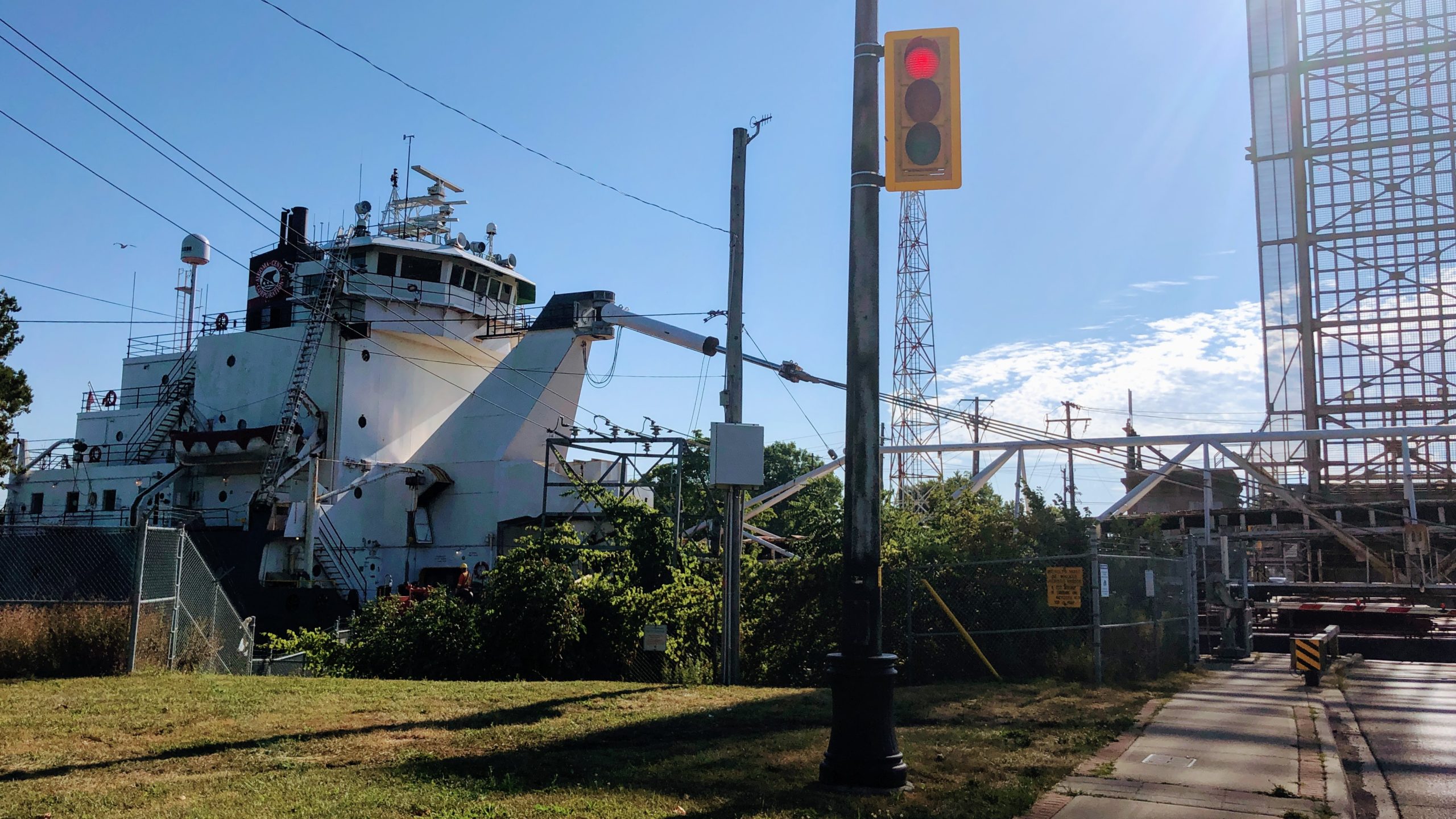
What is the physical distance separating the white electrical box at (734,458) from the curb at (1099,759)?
5.44 meters

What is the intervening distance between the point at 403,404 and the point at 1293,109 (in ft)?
101

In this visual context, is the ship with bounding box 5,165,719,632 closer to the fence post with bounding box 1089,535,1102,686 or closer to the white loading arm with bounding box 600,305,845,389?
the white loading arm with bounding box 600,305,845,389

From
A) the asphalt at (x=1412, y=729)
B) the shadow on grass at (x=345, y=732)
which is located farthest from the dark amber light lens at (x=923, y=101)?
→ the shadow on grass at (x=345, y=732)

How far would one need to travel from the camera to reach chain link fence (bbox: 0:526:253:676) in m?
12.5

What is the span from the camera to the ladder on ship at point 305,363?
3175 centimetres

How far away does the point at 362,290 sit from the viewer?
33.9 m

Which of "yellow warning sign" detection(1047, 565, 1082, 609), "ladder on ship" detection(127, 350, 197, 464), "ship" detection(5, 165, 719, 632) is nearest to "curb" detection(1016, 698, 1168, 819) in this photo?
"yellow warning sign" detection(1047, 565, 1082, 609)

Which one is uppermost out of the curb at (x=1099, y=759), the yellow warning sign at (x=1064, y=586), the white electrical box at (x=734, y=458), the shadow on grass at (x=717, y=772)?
the white electrical box at (x=734, y=458)

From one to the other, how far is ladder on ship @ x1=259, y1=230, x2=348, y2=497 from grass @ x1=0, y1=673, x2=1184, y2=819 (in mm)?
20462

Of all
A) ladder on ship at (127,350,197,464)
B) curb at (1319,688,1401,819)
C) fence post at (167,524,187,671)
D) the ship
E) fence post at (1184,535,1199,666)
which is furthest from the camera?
ladder on ship at (127,350,197,464)

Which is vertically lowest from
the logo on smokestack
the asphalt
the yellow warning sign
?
the asphalt

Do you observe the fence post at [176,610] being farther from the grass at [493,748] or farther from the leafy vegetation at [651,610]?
the leafy vegetation at [651,610]

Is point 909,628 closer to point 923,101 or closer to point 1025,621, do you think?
point 1025,621

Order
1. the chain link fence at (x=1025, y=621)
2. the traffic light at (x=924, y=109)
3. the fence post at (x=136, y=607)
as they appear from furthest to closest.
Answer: the chain link fence at (x=1025, y=621)
the fence post at (x=136, y=607)
the traffic light at (x=924, y=109)
